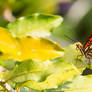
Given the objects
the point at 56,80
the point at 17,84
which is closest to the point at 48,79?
the point at 56,80

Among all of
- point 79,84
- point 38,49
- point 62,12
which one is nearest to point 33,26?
point 38,49

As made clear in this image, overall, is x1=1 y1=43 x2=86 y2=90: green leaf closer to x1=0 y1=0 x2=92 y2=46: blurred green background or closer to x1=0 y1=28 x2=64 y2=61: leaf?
x1=0 y1=28 x2=64 y2=61: leaf

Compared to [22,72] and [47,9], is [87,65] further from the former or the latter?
[47,9]

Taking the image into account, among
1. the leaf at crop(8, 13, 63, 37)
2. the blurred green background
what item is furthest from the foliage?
the blurred green background

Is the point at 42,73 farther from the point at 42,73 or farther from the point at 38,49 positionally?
the point at 38,49

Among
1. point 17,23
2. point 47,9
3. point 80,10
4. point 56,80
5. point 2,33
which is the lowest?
point 56,80

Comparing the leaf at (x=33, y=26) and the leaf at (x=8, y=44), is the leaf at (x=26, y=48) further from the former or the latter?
the leaf at (x=33, y=26)
